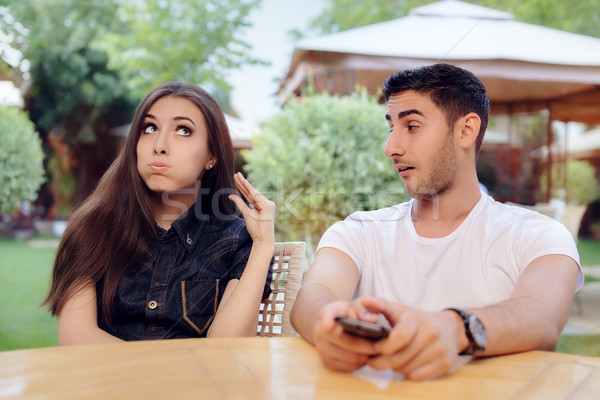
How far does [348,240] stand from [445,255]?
0.34 meters

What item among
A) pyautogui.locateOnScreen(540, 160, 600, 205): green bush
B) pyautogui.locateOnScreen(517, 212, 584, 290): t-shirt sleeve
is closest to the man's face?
pyautogui.locateOnScreen(517, 212, 584, 290): t-shirt sleeve

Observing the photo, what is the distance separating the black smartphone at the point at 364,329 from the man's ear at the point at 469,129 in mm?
1164

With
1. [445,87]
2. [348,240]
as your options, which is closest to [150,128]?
[348,240]

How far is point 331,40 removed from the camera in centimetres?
473

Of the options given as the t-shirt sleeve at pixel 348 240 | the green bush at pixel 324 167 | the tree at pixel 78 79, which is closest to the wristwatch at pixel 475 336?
the t-shirt sleeve at pixel 348 240

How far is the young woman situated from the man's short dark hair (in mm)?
688

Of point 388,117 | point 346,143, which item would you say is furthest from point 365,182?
point 388,117

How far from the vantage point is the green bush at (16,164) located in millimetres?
4297

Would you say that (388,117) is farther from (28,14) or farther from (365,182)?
(28,14)

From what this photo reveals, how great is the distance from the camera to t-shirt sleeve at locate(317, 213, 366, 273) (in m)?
1.70

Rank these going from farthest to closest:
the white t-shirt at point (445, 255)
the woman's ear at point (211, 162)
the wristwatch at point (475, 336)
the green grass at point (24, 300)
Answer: the green grass at point (24, 300) < the woman's ear at point (211, 162) < the white t-shirt at point (445, 255) < the wristwatch at point (475, 336)

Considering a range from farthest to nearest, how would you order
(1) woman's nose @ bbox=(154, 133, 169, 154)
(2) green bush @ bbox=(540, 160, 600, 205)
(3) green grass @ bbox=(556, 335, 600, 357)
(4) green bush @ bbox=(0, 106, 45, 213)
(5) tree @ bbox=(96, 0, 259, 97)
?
(2) green bush @ bbox=(540, 160, 600, 205), (5) tree @ bbox=(96, 0, 259, 97), (4) green bush @ bbox=(0, 106, 45, 213), (3) green grass @ bbox=(556, 335, 600, 357), (1) woman's nose @ bbox=(154, 133, 169, 154)

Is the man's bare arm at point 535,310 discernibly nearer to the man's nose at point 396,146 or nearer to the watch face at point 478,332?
the watch face at point 478,332

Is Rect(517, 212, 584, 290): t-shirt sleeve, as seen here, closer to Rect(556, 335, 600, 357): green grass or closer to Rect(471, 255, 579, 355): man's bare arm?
Rect(471, 255, 579, 355): man's bare arm
